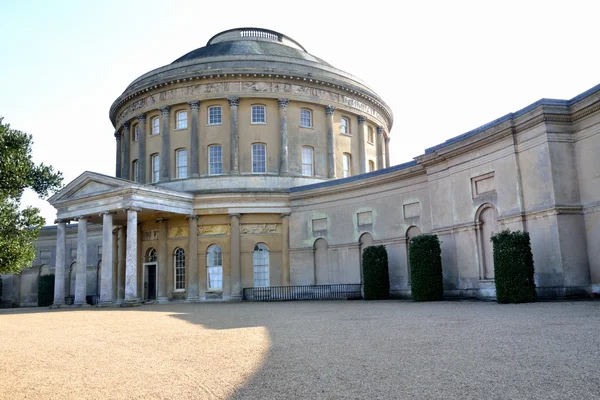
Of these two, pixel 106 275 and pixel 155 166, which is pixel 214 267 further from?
pixel 155 166

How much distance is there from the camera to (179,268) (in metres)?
33.8

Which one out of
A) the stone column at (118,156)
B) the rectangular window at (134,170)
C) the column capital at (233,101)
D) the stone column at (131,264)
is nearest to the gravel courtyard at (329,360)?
the stone column at (131,264)

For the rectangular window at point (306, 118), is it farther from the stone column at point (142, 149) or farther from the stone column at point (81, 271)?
the stone column at point (81, 271)

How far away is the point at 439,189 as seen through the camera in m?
24.5

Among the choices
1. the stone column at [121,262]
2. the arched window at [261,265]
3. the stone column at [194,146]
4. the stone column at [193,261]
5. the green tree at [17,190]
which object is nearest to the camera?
the green tree at [17,190]

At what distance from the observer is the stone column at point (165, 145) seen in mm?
36188

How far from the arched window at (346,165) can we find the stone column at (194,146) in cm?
981

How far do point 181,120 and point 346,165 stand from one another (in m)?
11.5

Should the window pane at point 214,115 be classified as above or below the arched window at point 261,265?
above

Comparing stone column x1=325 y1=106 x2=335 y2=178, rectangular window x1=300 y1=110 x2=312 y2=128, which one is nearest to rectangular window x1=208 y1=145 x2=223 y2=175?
rectangular window x1=300 y1=110 x2=312 y2=128

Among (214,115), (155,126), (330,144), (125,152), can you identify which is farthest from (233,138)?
(125,152)

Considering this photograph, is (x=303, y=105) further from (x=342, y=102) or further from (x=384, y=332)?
(x=384, y=332)

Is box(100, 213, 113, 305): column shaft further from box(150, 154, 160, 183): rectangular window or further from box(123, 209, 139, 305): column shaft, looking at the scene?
box(150, 154, 160, 183): rectangular window

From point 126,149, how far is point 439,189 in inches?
945
